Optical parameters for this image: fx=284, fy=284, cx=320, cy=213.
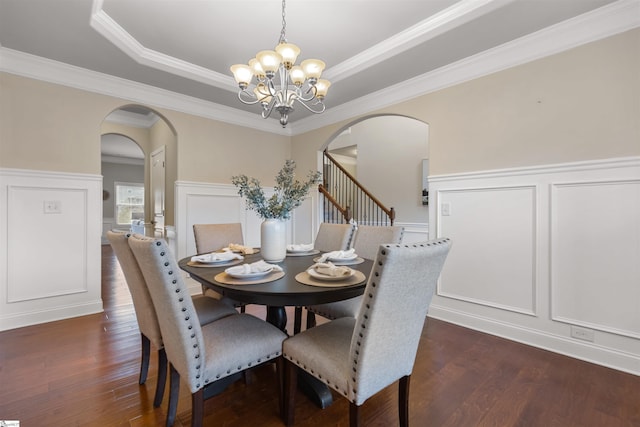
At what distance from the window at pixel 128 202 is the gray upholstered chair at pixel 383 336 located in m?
9.80

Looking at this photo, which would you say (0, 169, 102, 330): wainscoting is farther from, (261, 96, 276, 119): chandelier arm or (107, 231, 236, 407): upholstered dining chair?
(261, 96, 276, 119): chandelier arm

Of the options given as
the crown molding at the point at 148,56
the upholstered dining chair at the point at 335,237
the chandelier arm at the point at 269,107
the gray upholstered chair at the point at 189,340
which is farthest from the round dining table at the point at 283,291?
the crown molding at the point at 148,56

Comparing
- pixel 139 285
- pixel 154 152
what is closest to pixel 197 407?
pixel 139 285

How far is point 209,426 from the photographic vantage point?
142cm

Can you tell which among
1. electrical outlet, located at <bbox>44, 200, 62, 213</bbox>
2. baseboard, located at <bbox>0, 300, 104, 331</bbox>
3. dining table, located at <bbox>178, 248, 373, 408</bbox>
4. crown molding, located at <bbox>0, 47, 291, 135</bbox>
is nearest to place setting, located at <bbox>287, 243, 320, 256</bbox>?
dining table, located at <bbox>178, 248, 373, 408</bbox>

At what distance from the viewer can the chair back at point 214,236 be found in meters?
2.54

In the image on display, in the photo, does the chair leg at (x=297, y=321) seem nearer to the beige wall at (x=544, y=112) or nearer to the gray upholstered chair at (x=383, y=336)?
the gray upholstered chair at (x=383, y=336)

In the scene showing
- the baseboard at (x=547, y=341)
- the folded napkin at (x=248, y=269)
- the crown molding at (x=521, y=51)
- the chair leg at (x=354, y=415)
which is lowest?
the baseboard at (x=547, y=341)

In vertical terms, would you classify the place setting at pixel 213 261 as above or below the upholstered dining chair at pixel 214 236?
below

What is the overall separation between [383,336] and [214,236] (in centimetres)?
198

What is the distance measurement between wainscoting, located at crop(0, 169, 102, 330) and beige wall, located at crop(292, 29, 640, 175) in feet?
11.9

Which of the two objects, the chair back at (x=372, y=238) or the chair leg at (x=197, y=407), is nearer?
the chair leg at (x=197, y=407)

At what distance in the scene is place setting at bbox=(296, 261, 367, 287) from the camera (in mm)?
1396

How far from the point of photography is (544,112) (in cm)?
226
